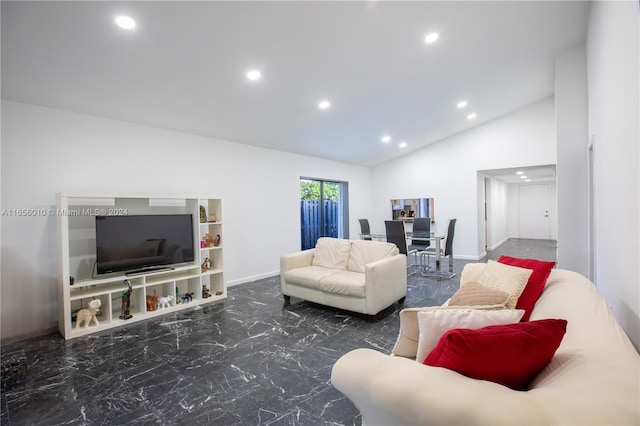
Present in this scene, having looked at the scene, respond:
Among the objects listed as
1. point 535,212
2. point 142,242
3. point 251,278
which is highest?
point 535,212

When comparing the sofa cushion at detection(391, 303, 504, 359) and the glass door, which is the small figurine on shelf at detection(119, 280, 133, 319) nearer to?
the sofa cushion at detection(391, 303, 504, 359)

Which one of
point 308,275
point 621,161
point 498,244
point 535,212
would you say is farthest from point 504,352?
point 535,212

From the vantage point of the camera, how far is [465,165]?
6.88 meters

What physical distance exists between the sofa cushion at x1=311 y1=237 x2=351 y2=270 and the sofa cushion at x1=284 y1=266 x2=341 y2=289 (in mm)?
129

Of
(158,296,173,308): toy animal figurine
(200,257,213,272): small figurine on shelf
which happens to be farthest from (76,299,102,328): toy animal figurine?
(200,257,213,272): small figurine on shelf

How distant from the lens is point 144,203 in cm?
390

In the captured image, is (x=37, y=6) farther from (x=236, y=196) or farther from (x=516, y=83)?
(x=516, y=83)

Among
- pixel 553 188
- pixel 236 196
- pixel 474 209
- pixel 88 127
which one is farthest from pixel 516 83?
pixel 553 188

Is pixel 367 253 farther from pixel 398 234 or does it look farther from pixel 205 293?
pixel 205 293

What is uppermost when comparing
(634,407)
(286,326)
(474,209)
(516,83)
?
(516,83)

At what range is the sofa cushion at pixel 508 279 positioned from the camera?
77.0 inches

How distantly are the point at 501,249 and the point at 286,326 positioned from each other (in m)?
7.39

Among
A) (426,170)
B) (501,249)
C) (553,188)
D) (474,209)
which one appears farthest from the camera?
(553,188)

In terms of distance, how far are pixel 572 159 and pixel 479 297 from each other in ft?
11.2
